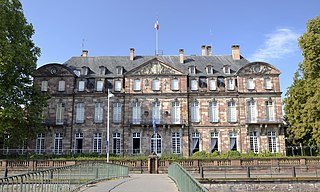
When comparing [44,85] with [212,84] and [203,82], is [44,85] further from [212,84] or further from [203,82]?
[212,84]

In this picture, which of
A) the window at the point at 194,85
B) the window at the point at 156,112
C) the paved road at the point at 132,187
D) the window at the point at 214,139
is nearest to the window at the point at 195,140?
the window at the point at 214,139

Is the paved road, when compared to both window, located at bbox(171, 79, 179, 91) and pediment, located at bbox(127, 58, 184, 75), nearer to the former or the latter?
window, located at bbox(171, 79, 179, 91)

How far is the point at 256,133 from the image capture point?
120ft

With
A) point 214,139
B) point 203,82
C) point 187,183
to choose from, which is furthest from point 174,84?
point 187,183

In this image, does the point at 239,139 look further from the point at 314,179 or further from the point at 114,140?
the point at 314,179

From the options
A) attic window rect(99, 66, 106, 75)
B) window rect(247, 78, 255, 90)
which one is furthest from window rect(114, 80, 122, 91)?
window rect(247, 78, 255, 90)

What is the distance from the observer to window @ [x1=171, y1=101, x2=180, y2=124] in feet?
123

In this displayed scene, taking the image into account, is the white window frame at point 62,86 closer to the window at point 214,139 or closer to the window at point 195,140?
the window at point 195,140

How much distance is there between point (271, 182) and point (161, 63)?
22.7 metres

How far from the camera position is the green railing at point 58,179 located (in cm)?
723

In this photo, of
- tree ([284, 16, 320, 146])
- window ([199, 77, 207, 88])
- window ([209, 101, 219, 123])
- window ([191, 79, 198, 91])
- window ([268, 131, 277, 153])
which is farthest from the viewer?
window ([199, 77, 207, 88])

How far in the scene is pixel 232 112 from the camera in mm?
37875

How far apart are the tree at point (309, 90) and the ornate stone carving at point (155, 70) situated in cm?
1416

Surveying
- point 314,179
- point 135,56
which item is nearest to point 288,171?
point 314,179
